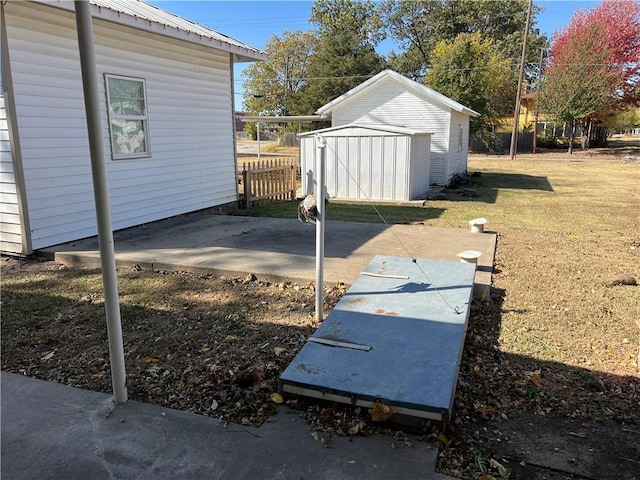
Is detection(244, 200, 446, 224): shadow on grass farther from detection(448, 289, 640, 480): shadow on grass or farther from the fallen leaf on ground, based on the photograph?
the fallen leaf on ground

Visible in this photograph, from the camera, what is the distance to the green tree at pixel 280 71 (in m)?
47.8

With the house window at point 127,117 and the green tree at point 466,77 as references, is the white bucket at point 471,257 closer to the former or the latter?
the house window at point 127,117

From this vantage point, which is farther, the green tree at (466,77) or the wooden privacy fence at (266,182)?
the green tree at (466,77)

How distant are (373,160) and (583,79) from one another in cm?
2491

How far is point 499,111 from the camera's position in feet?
126

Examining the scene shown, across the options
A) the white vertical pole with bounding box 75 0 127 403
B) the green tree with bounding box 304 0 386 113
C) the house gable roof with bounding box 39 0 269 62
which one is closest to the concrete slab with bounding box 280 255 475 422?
the white vertical pole with bounding box 75 0 127 403

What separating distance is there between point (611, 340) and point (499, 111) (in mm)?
38413

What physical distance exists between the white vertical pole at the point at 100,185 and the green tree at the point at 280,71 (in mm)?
46832

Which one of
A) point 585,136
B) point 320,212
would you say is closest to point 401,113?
point 320,212

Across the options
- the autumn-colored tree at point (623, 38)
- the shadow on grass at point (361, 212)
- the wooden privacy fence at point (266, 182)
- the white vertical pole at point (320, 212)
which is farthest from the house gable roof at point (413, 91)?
the autumn-colored tree at point (623, 38)

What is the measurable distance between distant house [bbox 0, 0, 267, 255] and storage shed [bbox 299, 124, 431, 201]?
3444mm

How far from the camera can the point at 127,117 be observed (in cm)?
724

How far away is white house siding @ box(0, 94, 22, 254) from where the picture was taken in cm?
566

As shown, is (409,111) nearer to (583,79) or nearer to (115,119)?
(115,119)
